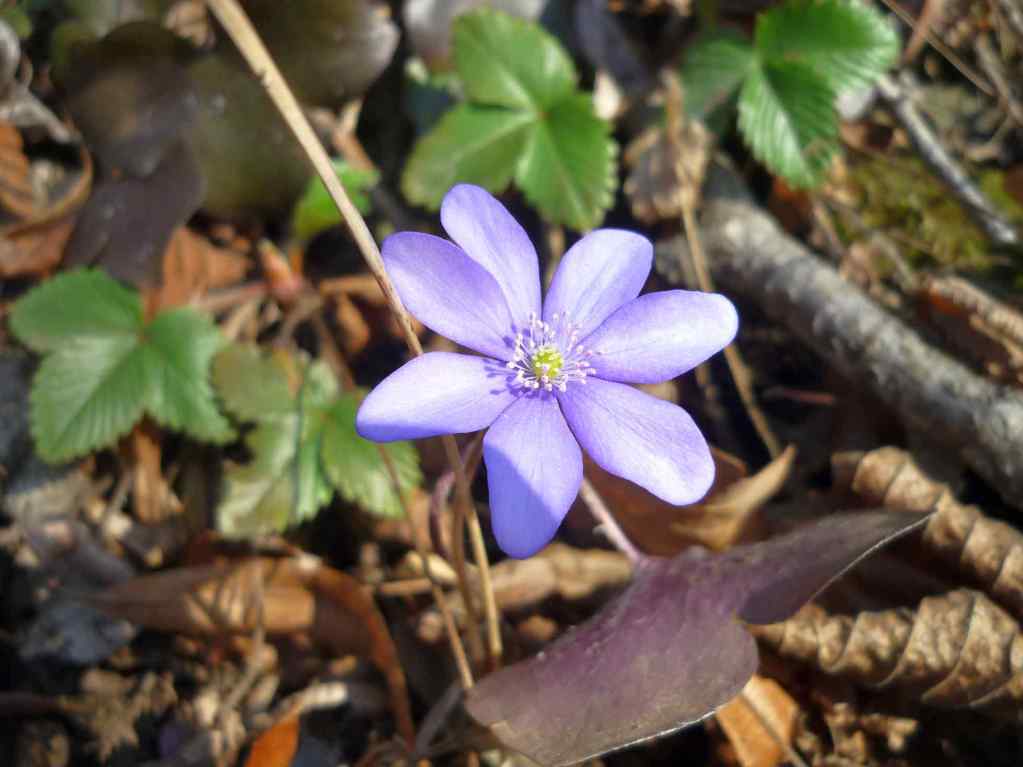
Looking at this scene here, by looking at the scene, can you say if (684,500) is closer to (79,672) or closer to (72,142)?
(79,672)

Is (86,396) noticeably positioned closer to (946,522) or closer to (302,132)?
(302,132)

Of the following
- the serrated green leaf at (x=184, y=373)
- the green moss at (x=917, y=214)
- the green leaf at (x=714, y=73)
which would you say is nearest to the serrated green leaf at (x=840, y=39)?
the green leaf at (x=714, y=73)

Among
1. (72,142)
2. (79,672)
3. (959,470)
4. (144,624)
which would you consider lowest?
(79,672)

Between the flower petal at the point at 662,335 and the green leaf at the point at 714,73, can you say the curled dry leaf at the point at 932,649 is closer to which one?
the flower petal at the point at 662,335

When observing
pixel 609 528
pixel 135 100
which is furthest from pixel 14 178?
pixel 609 528

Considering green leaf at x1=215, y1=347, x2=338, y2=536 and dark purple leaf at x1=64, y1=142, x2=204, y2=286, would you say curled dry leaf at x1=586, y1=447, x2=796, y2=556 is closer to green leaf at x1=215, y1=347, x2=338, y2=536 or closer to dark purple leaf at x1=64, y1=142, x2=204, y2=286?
green leaf at x1=215, y1=347, x2=338, y2=536

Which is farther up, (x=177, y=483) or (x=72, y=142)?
(x=72, y=142)

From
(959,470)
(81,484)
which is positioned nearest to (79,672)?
(81,484)
